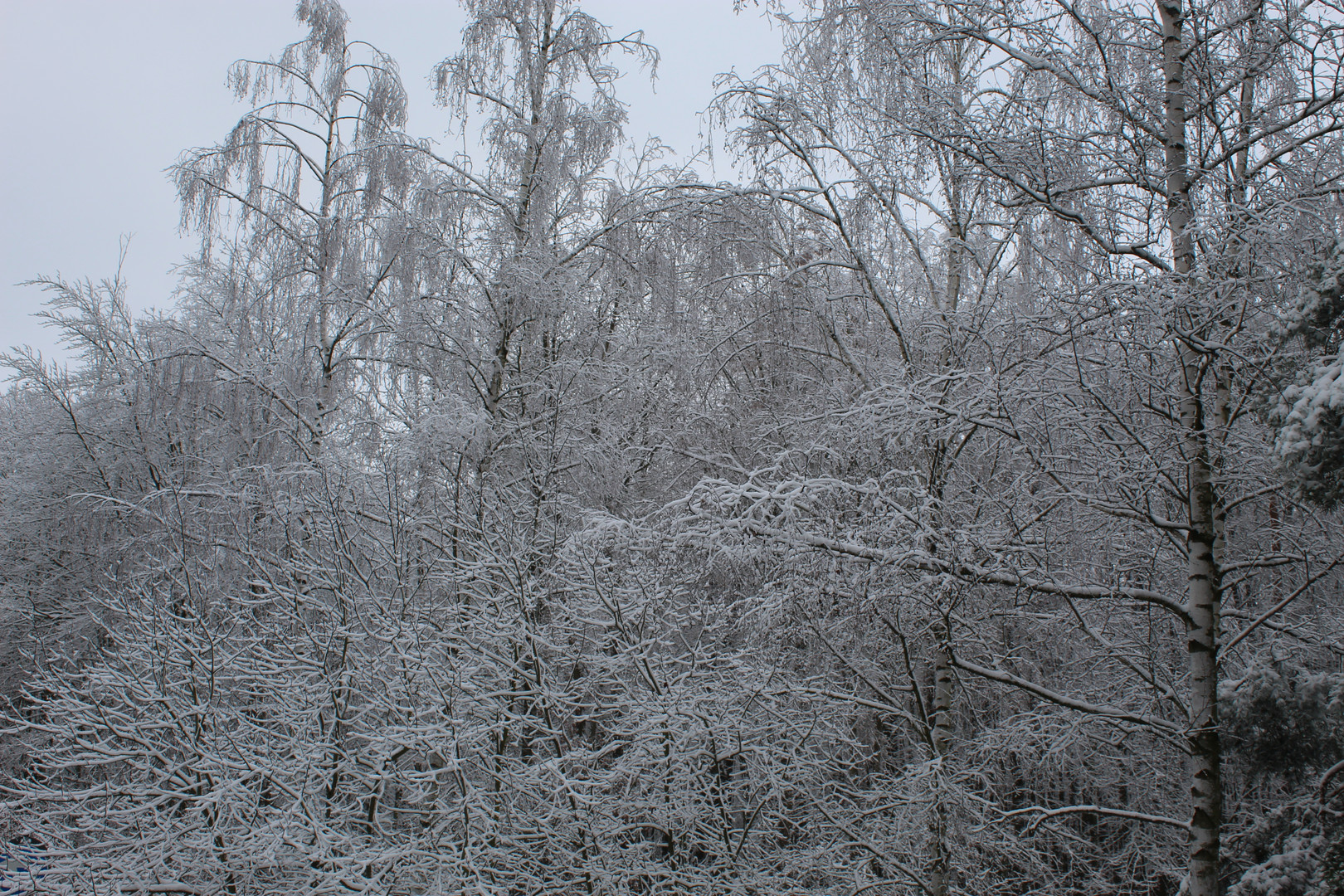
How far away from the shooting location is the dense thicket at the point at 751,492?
394 cm

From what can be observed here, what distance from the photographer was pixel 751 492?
3.96 meters

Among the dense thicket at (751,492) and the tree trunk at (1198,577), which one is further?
the dense thicket at (751,492)

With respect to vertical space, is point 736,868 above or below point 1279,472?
below

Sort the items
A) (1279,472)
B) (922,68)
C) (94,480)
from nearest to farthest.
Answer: (1279,472) → (922,68) → (94,480)

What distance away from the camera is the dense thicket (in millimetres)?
3936

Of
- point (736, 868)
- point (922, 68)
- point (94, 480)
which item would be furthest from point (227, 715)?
point (94, 480)

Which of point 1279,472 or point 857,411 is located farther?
point 857,411

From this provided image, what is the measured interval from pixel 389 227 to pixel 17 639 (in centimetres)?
938

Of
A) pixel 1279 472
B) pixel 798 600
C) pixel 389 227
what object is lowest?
pixel 798 600

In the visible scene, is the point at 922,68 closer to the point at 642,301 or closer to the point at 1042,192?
the point at 1042,192

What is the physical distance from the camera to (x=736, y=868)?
17.4 feet

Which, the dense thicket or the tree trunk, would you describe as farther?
the dense thicket

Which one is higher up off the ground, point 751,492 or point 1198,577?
point 751,492

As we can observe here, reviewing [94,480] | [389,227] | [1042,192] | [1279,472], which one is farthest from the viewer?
[94,480]
